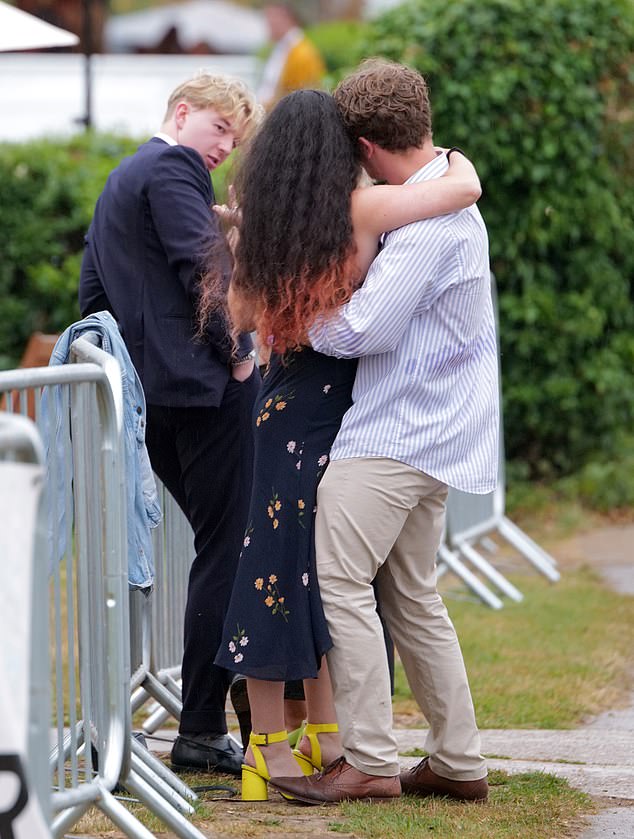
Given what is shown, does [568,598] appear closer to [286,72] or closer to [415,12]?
[415,12]

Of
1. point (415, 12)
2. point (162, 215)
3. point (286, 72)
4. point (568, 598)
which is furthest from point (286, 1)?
point (162, 215)

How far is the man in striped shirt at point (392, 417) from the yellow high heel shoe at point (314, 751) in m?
0.13

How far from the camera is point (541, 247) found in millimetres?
8516

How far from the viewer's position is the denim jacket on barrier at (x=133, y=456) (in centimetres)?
336

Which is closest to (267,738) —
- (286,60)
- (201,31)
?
(286,60)

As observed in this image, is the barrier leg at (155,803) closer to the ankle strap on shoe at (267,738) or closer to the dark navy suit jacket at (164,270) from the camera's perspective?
the ankle strap on shoe at (267,738)

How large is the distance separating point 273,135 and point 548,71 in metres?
5.27

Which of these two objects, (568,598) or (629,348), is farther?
(629,348)

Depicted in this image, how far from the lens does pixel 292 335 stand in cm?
351

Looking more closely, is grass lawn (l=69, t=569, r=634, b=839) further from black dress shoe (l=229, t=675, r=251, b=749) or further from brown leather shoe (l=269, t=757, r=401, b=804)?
black dress shoe (l=229, t=675, r=251, b=749)

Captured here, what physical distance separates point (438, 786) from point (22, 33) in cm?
284

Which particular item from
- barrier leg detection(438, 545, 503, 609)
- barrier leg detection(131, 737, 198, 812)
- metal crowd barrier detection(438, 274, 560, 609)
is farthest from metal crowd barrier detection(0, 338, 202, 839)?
barrier leg detection(438, 545, 503, 609)

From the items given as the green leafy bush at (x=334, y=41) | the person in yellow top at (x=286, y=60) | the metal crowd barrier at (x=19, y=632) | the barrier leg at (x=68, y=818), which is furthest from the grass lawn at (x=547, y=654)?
the green leafy bush at (x=334, y=41)

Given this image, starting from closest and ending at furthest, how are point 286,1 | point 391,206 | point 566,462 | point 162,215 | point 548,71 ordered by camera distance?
point 391,206 < point 162,215 < point 548,71 < point 566,462 < point 286,1
